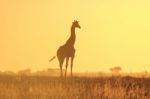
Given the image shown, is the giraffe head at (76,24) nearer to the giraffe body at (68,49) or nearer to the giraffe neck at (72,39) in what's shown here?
the giraffe body at (68,49)

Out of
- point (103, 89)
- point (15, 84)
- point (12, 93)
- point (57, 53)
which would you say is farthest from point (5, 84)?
point (57, 53)

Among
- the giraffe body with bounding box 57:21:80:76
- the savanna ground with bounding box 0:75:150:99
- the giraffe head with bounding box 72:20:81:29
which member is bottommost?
the savanna ground with bounding box 0:75:150:99

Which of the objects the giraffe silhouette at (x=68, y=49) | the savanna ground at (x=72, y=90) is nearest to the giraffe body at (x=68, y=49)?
the giraffe silhouette at (x=68, y=49)

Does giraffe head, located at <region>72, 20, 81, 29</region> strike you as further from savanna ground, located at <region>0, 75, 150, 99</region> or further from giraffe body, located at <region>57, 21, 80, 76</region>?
savanna ground, located at <region>0, 75, 150, 99</region>

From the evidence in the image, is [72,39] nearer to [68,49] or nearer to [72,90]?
[68,49]

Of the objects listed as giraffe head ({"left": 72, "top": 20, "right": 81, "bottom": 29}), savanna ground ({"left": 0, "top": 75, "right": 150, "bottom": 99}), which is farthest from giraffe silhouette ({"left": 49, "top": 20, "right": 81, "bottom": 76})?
savanna ground ({"left": 0, "top": 75, "right": 150, "bottom": 99})

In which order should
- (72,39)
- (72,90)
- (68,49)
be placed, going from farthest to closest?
(72,39) < (68,49) < (72,90)

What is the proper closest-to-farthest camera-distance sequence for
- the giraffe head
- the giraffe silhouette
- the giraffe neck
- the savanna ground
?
the savanna ground → the giraffe silhouette → the giraffe neck → the giraffe head

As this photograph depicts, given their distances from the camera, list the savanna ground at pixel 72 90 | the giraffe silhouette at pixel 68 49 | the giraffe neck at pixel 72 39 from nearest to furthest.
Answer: the savanna ground at pixel 72 90 → the giraffe silhouette at pixel 68 49 → the giraffe neck at pixel 72 39

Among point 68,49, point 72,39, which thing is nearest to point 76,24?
point 72,39

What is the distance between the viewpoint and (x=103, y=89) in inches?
850

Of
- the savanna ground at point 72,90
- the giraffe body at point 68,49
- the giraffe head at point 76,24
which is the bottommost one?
the savanna ground at point 72,90

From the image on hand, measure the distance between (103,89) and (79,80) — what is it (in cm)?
402

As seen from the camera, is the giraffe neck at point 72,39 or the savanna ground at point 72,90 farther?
the giraffe neck at point 72,39
